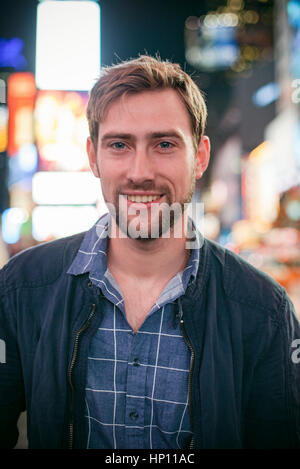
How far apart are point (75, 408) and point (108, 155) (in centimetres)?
118

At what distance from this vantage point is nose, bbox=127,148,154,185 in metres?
1.85

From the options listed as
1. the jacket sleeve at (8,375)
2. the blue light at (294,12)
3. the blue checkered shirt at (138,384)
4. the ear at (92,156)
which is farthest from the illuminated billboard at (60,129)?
the blue checkered shirt at (138,384)

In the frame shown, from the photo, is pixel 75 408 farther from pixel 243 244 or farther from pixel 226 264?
pixel 243 244

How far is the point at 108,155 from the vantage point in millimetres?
1921

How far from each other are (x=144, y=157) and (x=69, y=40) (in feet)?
25.4

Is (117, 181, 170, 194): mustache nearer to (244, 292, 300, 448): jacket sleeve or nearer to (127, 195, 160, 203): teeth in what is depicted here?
(127, 195, 160, 203): teeth

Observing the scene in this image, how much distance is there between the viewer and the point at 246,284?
1.89 m

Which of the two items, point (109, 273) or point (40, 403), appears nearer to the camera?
point (40, 403)

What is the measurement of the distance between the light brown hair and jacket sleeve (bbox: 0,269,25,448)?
3.24 feet

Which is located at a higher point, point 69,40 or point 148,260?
point 69,40

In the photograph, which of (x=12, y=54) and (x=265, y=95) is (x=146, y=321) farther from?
(x=265, y=95)

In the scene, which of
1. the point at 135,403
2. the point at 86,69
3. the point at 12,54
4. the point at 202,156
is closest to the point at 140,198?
the point at 202,156
